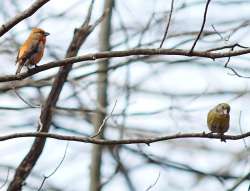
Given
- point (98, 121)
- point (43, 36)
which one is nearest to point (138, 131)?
point (98, 121)

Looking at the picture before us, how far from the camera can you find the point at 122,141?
5355mm

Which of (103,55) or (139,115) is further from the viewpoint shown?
(139,115)

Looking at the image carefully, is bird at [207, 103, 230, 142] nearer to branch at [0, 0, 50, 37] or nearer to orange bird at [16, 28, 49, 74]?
orange bird at [16, 28, 49, 74]

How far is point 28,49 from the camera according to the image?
286 inches

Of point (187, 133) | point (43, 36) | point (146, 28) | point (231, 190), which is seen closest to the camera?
point (187, 133)

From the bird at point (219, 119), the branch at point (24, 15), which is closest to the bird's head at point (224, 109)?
the bird at point (219, 119)

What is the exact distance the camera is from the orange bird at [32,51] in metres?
6.98

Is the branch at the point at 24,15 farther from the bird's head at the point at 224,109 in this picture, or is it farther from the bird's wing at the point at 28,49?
the bird's head at the point at 224,109

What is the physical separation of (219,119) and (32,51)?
1.89 metres

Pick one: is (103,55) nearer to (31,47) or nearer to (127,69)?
(31,47)

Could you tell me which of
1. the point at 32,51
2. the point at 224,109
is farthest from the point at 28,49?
the point at 224,109

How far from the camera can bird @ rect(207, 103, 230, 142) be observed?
657cm

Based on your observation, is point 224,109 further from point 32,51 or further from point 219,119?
point 32,51

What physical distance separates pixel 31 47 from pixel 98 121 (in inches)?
124
